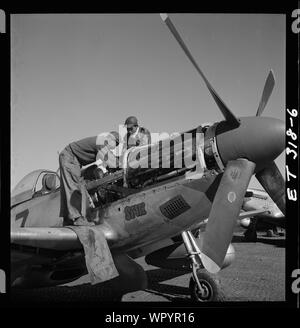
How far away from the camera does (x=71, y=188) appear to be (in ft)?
18.1

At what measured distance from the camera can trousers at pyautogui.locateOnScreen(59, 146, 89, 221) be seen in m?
5.50

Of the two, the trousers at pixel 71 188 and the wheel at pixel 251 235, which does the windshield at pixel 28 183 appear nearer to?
the trousers at pixel 71 188

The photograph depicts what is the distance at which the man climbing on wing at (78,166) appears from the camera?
18.0ft

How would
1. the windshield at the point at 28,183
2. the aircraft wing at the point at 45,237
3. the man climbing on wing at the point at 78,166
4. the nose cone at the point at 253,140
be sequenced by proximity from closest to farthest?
the nose cone at the point at 253,140
the aircraft wing at the point at 45,237
the man climbing on wing at the point at 78,166
the windshield at the point at 28,183

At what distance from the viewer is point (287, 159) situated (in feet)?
13.9

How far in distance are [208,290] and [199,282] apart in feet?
0.54

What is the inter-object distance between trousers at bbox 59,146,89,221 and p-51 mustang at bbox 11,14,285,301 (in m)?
0.22

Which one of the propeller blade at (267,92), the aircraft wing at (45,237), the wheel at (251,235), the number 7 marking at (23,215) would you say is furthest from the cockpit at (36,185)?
the wheel at (251,235)

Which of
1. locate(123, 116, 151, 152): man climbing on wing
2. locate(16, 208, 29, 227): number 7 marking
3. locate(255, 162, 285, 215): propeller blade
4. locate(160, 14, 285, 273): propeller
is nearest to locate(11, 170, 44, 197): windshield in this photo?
locate(16, 208, 29, 227): number 7 marking

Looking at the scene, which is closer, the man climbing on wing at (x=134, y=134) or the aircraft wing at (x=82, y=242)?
the aircraft wing at (x=82, y=242)

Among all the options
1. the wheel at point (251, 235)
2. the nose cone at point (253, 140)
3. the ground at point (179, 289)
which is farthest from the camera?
the wheel at point (251, 235)

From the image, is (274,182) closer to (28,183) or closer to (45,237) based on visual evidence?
(45,237)

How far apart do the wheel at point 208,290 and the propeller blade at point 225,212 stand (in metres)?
1.11
